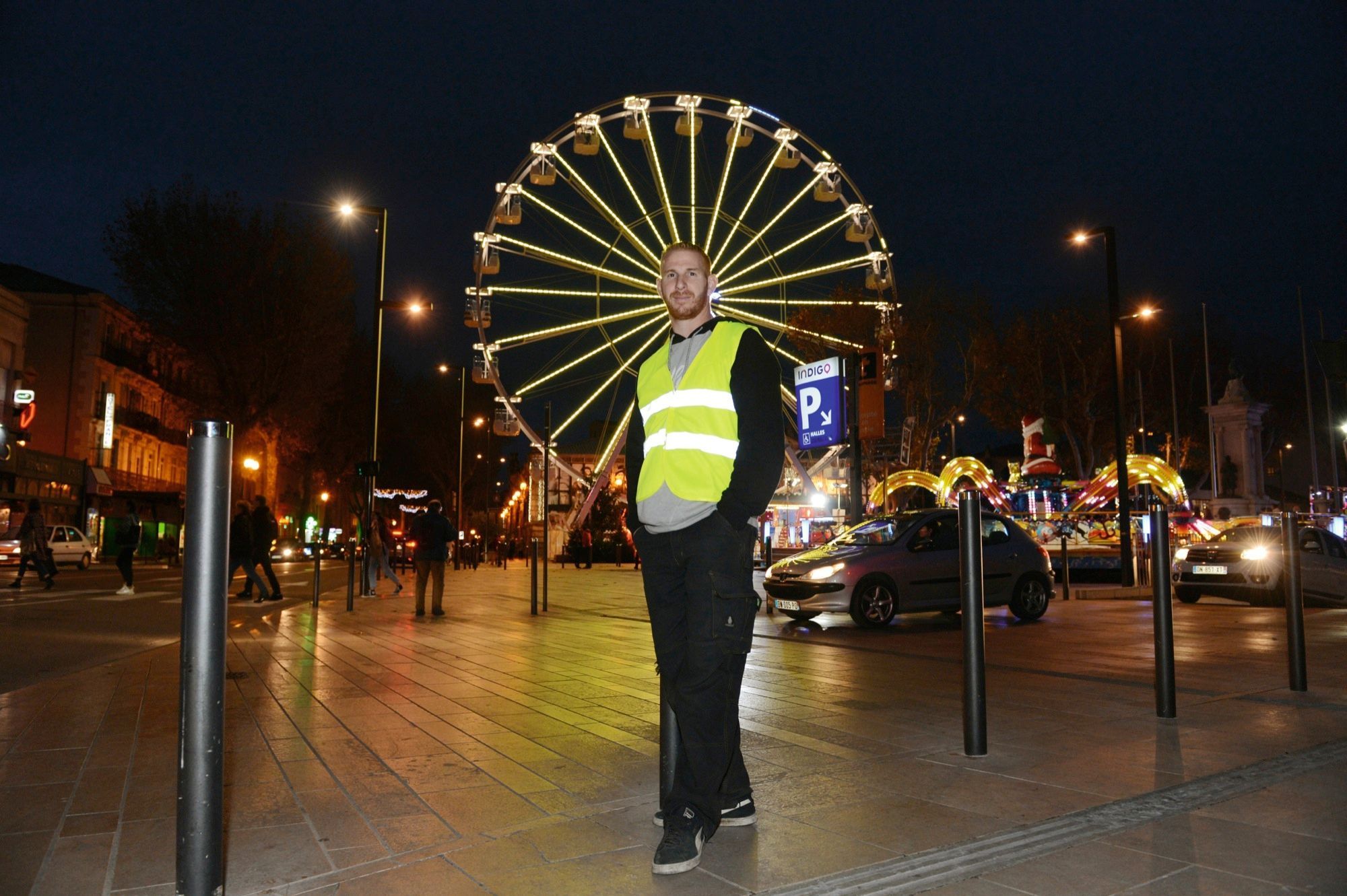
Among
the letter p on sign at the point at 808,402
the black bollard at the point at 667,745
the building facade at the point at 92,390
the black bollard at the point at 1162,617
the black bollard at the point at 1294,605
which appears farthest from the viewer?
the building facade at the point at 92,390

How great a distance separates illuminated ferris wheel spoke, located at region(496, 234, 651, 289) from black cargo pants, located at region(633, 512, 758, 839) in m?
25.1

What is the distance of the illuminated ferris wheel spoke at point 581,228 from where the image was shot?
91.9 feet

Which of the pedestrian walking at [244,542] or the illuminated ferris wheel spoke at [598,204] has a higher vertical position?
the illuminated ferris wheel spoke at [598,204]

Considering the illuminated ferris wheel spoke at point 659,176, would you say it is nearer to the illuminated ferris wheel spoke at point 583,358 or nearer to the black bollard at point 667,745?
the illuminated ferris wheel spoke at point 583,358

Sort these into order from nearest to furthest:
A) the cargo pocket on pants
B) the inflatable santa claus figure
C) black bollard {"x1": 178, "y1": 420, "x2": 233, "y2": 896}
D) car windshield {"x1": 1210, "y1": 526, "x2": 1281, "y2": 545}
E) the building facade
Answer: black bollard {"x1": 178, "y1": 420, "x2": 233, "y2": 896}
the cargo pocket on pants
car windshield {"x1": 1210, "y1": 526, "x2": 1281, "y2": 545}
the inflatable santa claus figure
the building facade

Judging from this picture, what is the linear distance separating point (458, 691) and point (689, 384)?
395cm

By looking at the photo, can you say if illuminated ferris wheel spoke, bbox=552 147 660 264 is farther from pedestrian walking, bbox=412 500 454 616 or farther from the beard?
the beard

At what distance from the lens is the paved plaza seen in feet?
9.51

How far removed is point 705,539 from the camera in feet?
10.1

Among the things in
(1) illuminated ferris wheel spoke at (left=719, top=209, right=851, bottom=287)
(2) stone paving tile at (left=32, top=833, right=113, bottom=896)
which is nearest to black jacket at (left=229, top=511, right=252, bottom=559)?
(2) stone paving tile at (left=32, top=833, right=113, bottom=896)

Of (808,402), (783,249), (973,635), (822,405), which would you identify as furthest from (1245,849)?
(783,249)

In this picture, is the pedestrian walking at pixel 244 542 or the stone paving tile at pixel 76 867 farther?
the pedestrian walking at pixel 244 542

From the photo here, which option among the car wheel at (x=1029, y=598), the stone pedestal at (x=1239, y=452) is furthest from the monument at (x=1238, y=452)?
the car wheel at (x=1029, y=598)

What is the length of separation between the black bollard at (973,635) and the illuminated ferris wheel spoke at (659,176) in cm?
2352
